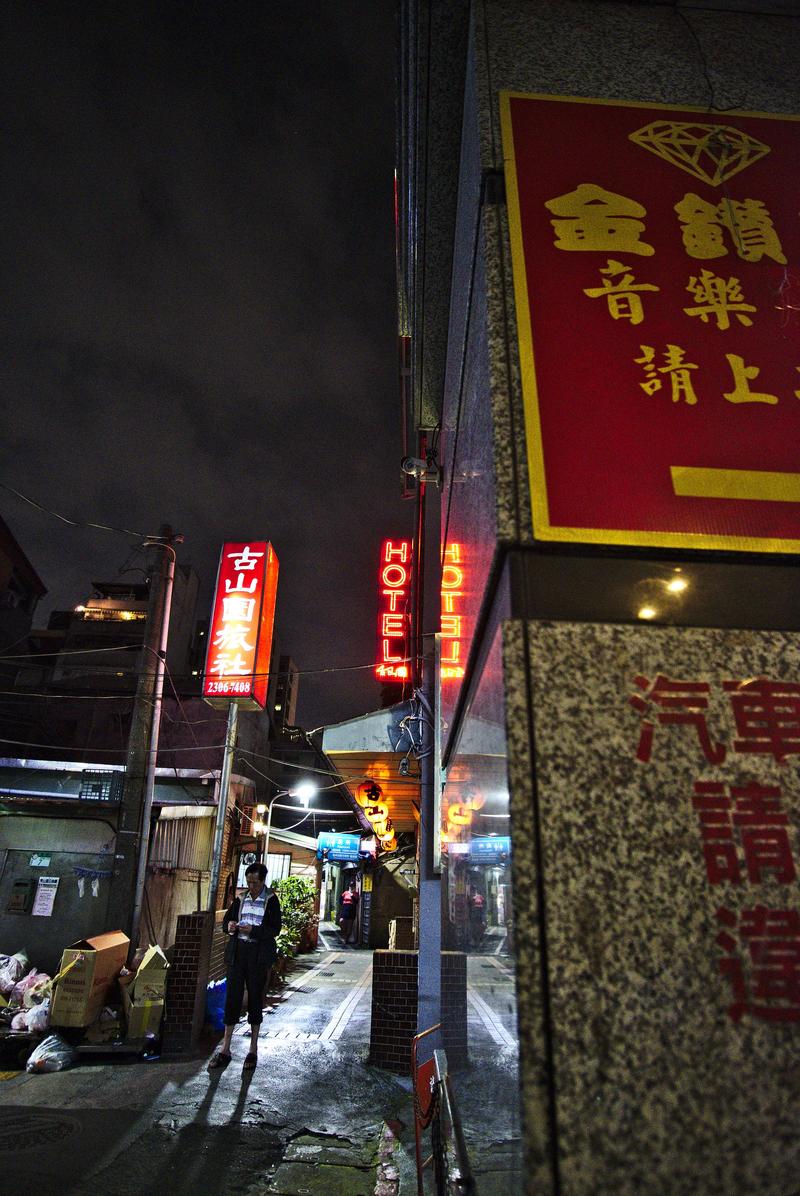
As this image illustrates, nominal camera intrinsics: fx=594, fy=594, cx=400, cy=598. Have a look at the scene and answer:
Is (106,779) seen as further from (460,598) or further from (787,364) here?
(787,364)

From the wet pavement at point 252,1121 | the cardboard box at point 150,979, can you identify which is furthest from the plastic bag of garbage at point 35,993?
the wet pavement at point 252,1121

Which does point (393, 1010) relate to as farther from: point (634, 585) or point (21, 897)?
point (21, 897)

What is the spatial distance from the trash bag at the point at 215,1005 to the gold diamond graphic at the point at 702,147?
10.3 metres

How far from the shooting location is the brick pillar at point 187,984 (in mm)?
7823

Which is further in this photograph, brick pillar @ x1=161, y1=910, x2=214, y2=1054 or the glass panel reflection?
brick pillar @ x1=161, y1=910, x2=214, y2=1054

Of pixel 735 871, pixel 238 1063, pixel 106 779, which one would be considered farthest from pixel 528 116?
pixel 106 779

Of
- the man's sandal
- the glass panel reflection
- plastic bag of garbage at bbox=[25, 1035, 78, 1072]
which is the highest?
the glass panel reflection

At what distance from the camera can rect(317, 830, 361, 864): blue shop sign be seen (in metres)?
21.1

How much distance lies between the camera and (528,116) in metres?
2.35

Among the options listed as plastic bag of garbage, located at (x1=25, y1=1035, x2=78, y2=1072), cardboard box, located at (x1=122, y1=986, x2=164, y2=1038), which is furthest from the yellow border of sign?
cardboard box, located at (x1=122, y1=986, x2=164, y2=1038)

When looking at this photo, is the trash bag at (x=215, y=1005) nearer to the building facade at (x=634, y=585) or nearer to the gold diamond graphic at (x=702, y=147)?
the building facade at (x=634, y=585)

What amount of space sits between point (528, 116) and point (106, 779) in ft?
56.9

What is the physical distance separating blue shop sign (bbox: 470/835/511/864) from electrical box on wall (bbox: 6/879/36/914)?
52.7ft

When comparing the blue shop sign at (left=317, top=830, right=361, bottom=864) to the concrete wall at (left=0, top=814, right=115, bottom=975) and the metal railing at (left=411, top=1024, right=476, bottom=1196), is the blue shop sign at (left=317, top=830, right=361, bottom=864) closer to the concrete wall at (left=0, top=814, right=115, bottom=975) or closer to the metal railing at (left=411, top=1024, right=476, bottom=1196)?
the concrete wall at (left=0, top=814, right=115, bottom=975)
